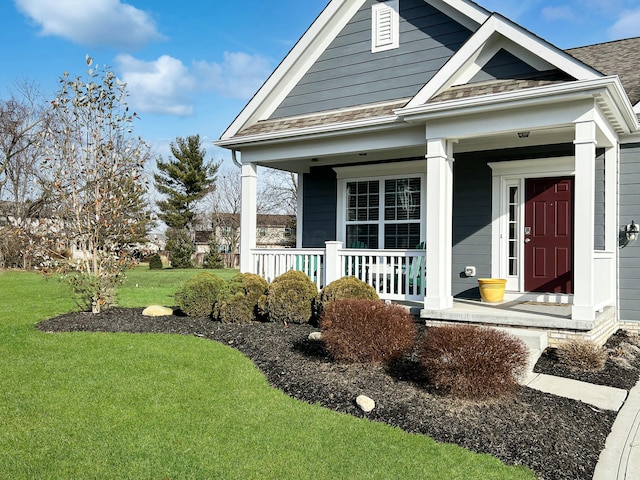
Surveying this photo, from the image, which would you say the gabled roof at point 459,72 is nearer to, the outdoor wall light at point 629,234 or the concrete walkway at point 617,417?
the outdoor wall light at point 629,234

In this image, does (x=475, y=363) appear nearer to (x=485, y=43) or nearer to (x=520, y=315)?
(x=520, y=315)

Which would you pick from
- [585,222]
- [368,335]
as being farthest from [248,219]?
[585,222]

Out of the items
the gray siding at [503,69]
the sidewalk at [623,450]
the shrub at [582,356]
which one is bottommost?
the sidewalk at [623,450]

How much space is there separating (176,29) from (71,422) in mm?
11843

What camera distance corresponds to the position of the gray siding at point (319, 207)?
36.9 feet

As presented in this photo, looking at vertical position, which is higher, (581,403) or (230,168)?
(230,168)

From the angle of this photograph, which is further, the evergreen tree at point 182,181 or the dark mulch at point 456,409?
the evergreen tree at point 182,181

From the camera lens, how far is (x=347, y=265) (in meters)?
9.30

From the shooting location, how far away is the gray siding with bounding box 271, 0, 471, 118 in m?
8.90

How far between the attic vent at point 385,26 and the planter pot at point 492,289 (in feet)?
14.3

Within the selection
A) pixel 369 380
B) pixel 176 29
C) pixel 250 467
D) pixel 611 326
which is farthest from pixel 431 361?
pixel 176 29

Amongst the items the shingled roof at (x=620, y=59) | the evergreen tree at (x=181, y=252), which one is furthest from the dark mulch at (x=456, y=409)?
the evergreen tree at (x=181, y=252)

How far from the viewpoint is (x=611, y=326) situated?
7.89m

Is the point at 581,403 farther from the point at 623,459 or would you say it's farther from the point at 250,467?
the point at 250,467
